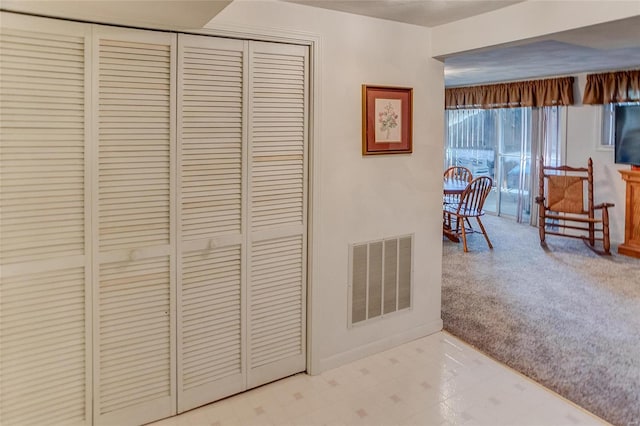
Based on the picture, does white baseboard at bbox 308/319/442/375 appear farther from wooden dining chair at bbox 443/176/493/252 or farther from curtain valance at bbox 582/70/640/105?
curtain valance at bbox 582/70/640/105

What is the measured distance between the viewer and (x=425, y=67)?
3.05 m

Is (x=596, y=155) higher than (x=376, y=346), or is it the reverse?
(x=596, y=155)

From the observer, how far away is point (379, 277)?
3.00 m

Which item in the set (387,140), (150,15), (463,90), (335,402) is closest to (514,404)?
(335,402)

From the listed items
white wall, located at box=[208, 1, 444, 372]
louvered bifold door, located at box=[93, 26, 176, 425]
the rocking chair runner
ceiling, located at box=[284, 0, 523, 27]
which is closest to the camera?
louvered bifold door, located at box=[93, 26, 176, 425]

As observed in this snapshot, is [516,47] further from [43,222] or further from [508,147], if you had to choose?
[43,222]

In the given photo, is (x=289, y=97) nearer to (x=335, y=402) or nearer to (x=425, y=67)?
(x=425, y=67)

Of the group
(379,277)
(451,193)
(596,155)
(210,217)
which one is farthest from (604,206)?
(210,217)

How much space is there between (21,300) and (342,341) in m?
1.72

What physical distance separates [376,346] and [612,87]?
187 inches

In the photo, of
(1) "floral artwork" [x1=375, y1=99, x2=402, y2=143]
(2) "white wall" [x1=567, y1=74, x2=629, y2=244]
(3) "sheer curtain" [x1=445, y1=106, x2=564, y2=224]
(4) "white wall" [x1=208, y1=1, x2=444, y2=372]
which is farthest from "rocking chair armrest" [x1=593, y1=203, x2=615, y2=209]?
(1) "floral artwork" [x1=375, y1=99, x2=402, y2=143]

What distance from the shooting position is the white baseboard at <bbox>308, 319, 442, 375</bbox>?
2811mm

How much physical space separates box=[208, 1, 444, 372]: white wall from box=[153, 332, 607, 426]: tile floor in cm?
22

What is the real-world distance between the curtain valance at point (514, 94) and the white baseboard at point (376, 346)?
14.4 feet
